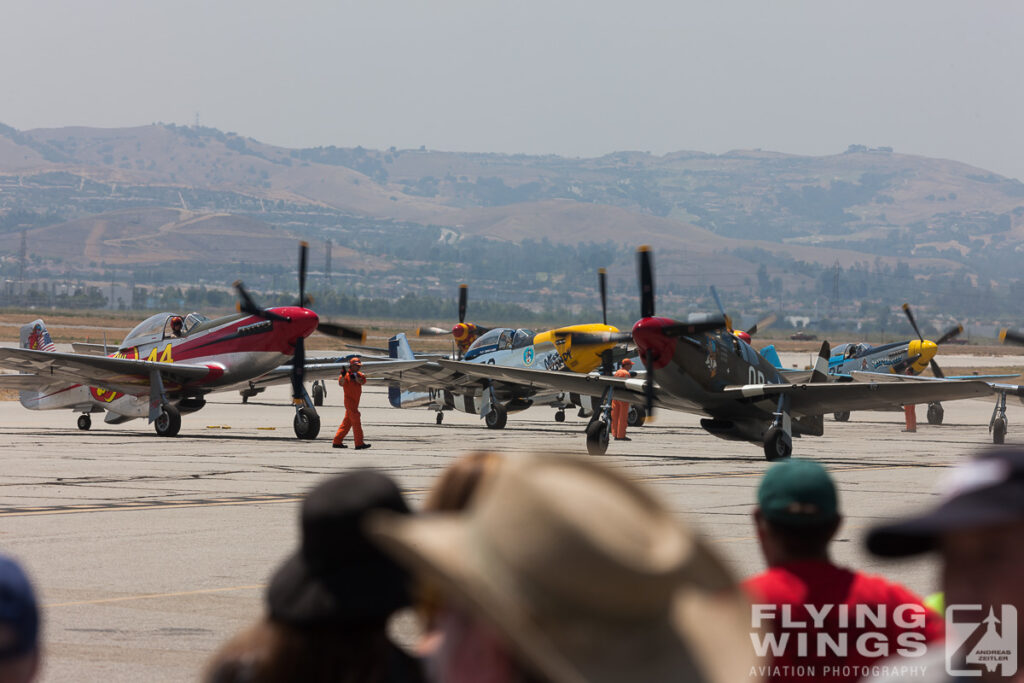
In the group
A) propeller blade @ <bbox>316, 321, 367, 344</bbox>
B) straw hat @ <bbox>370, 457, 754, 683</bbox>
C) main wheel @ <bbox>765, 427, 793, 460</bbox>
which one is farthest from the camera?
propeller blade @ <bbox>316, 321, 367, 344</bbox>

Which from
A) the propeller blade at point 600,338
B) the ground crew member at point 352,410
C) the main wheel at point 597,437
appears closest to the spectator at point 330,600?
the main wheel at point 597,437

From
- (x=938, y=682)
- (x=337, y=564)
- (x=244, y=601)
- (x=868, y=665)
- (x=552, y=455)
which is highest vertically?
(x=552, y=455)

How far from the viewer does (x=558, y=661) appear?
1.90 meters

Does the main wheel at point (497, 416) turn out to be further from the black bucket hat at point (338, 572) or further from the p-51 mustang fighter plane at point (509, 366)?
the black bucket hat at point (338, 572)

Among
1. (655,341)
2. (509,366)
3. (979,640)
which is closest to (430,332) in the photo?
(509,366)

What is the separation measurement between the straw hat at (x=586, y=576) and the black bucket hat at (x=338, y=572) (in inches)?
23.8

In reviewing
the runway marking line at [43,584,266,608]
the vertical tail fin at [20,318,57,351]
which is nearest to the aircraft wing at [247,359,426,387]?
the vertical tail fin at [20,318,57,351]

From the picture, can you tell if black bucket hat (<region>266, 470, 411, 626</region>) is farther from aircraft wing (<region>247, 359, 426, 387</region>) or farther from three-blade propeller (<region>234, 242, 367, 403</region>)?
aircraft wing (<region>247, 359, 426, 387</region>)

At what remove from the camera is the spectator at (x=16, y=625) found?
2.48 m

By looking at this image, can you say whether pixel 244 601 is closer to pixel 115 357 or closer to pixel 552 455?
pixel 552 455

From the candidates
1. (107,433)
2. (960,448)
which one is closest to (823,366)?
(960,448)

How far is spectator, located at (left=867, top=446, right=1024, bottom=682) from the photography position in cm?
228

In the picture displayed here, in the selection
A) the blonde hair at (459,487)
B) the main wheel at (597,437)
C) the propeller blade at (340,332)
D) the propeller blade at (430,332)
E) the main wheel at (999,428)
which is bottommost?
the main wheel at (999,428)

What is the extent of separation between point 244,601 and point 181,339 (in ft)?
67.2
